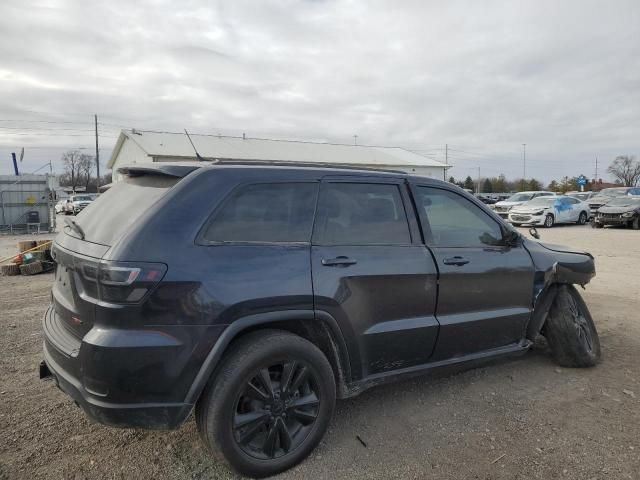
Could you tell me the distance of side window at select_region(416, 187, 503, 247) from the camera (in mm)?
3533

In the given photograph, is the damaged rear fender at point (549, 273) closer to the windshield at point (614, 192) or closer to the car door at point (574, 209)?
the car door at point (574, 209)

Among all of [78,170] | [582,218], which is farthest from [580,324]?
[78,170]

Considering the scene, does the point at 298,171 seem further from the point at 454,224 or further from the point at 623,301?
the point at 623,301

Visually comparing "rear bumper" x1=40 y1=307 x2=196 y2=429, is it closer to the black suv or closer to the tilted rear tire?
the black suv

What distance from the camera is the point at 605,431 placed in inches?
129

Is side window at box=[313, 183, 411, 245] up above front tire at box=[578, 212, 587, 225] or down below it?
above

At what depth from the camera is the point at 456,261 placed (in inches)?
138

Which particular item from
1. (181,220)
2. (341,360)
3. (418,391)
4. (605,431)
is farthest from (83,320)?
(605,431)

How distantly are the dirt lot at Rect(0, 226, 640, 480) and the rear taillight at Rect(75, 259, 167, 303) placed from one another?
1.12 metres

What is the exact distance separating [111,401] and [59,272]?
3.25 feet

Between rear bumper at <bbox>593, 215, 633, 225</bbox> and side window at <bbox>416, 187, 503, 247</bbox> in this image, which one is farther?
rear bumper at <bbox>593, 215, 633, 225</bbox>

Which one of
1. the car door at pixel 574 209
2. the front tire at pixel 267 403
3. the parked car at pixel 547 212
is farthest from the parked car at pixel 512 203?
the front tire at pixel 267 403

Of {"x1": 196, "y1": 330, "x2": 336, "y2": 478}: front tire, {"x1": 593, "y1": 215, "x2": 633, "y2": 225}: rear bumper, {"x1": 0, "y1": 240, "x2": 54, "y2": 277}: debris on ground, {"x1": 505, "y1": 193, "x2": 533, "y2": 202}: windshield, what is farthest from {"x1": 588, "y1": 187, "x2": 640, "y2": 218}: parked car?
{"x1": 196, "y1": 330, "x2": 336, "y2": 478}: front tire

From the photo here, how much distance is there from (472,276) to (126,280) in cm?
244
